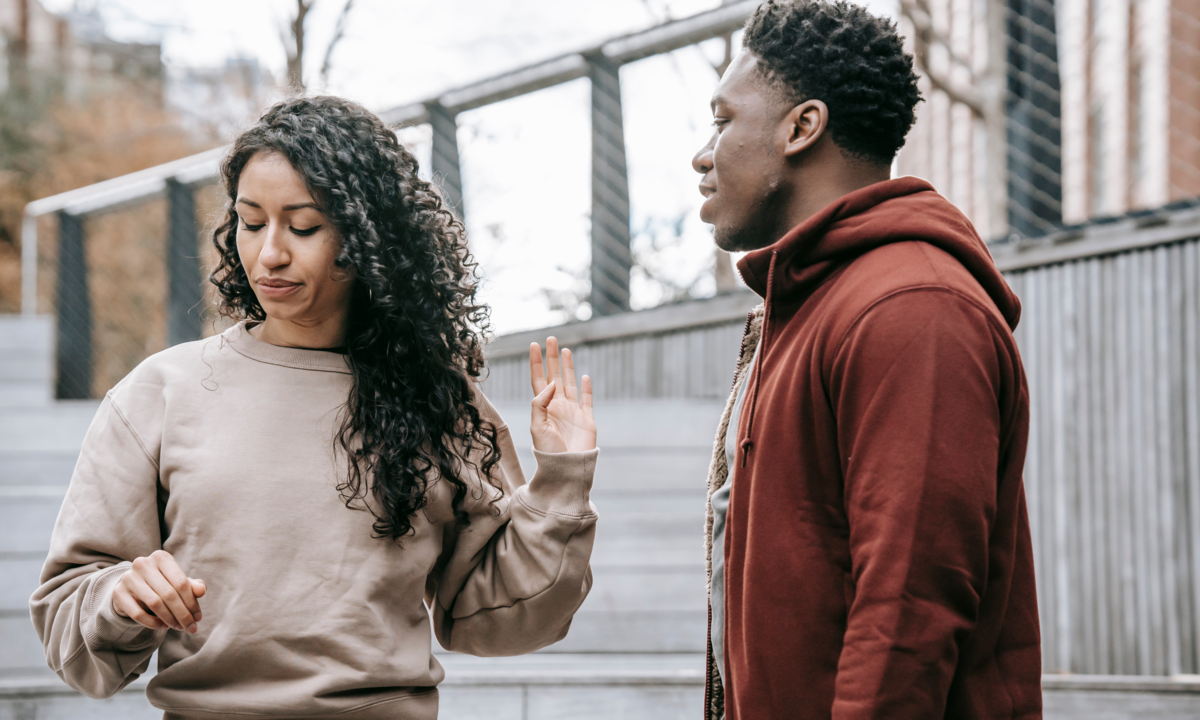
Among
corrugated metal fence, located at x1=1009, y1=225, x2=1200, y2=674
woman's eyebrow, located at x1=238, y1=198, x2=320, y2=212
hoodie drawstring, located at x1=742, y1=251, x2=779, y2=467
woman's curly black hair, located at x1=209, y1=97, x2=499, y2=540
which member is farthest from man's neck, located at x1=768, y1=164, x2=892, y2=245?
corrugated metal fence, located at x1=1009, y1=225, x2=1200, y2=674

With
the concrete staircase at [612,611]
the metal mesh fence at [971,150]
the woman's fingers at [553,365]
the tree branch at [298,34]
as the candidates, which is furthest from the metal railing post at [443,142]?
the tree branch at [298,34]

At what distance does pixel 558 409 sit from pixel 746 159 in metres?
0.61

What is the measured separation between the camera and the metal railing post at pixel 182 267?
4473 mm

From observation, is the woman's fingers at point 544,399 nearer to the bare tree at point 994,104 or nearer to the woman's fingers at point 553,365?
the woman's fingers at point 553,365

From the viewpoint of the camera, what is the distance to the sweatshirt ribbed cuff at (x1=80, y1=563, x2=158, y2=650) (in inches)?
58.7

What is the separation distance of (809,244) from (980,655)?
61 centimetres

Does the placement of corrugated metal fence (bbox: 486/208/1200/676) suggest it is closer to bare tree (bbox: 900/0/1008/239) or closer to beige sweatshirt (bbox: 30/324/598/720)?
bare tree (bbox: 900/0/1008/239)

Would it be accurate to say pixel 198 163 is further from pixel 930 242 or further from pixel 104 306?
pixel 104 306

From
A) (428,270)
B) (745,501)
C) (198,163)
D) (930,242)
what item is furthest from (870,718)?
(198,163)

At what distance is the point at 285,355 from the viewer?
1757mm

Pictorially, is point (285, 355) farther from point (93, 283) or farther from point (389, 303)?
point (93, 283)

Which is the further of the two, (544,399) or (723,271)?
(723,271)

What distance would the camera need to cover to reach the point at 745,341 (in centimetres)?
186

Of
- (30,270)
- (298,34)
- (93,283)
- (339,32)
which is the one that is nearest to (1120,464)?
(93,283)
